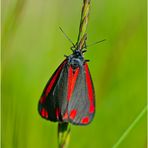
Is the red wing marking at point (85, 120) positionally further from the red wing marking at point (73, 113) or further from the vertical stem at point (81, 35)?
the vertical stem at point (81, 35)

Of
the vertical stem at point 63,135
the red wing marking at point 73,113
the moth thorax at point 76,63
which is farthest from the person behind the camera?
the moth thorax at point 76,63

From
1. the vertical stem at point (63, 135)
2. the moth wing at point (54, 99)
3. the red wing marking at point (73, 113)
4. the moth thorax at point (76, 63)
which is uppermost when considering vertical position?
the moth thorax at point (76, 63)

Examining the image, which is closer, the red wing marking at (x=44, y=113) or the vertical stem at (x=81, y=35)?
the vertical stem at (x=81, y=35)

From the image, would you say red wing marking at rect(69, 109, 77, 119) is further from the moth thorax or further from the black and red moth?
the moth thorax

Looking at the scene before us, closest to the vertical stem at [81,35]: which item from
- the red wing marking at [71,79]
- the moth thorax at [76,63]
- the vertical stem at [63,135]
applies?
the vertical stem at [63,135]

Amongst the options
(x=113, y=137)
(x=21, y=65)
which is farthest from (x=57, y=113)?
(x=21, y=65)

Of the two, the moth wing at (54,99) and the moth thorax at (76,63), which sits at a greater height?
the moth thorax at (76,63)

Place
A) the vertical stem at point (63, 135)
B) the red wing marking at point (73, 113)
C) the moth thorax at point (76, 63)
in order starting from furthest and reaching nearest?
the moth thorax at point (76, 63)
the red wing marking at point (73, 113)
the vertical stem at point (63, 135)

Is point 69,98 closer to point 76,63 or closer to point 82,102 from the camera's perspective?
point 82,102
